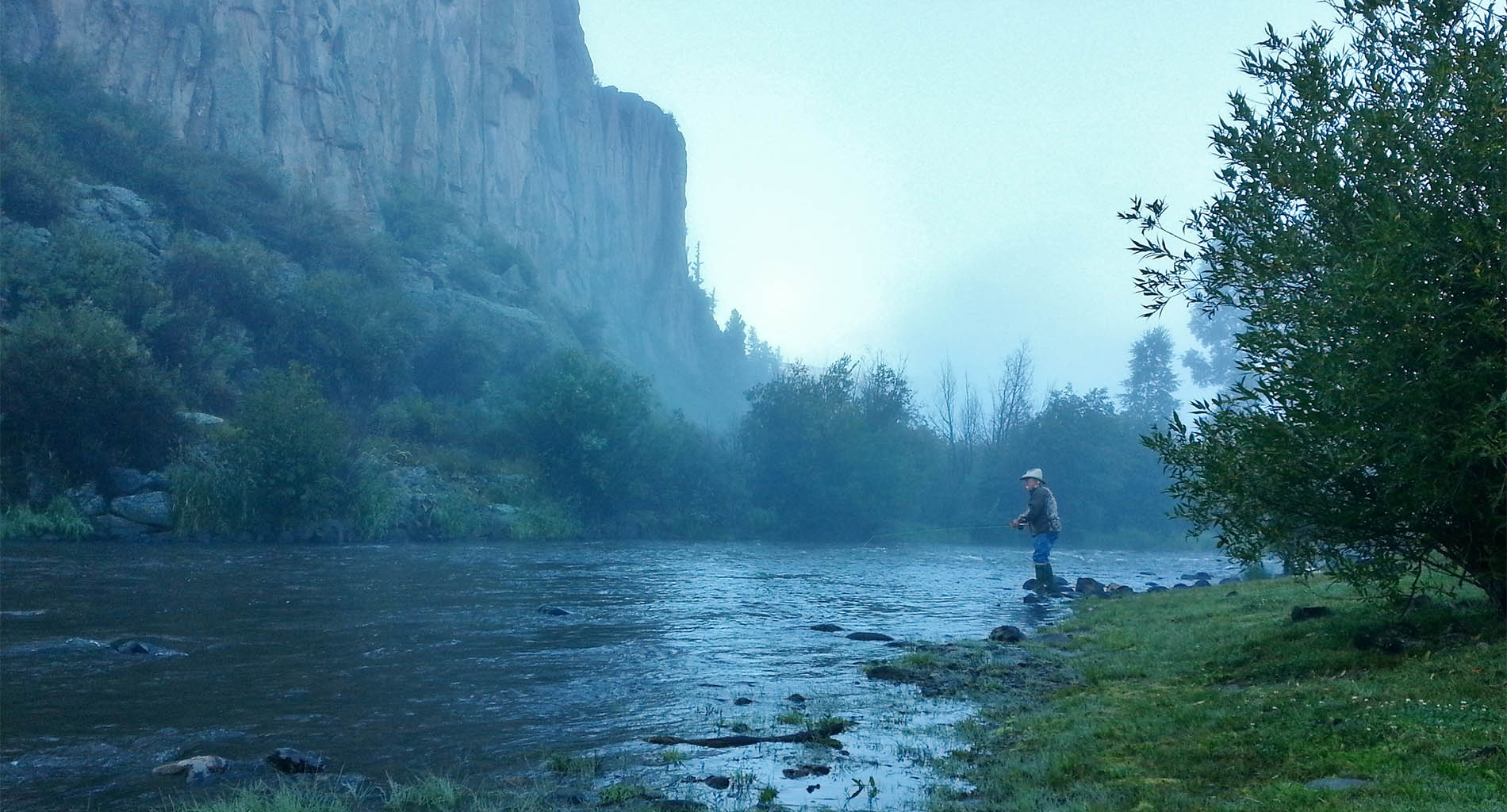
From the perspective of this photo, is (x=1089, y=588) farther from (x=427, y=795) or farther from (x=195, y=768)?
(x=195, y=768)

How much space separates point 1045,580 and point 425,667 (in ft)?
53.4

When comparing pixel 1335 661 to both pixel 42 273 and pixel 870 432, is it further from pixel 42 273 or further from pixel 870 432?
pixel 870 432

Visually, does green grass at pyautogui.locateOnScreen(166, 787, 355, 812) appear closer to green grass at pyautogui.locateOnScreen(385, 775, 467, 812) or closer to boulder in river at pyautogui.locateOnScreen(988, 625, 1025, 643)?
green grass at pyautogui.locateOnScreen(385, 775, 467, 812)

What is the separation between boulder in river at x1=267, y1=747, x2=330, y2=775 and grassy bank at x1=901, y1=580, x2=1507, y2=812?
4.55 meters

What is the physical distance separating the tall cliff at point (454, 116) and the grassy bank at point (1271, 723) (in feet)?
229

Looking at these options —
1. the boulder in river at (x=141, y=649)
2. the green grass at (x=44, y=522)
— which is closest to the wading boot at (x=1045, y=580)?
the boulder in river at (x=141, y=649)

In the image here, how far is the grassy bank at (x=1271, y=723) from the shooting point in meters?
5.94

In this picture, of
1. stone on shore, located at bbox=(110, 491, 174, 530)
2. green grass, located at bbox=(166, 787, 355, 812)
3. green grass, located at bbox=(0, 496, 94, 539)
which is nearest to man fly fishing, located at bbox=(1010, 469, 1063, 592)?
green grass, located at bbox=(166, 787, 355, 812)

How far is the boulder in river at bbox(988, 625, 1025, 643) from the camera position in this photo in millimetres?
15430

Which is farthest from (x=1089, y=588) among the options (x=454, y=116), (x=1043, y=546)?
(x=454, y=116)

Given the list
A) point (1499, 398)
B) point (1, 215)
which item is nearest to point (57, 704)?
point (1499, 398)

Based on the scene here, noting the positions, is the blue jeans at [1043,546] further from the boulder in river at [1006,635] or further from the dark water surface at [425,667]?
the boulder in river at [1006,635]

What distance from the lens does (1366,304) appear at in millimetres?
8672

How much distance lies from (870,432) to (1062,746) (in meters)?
59.3
